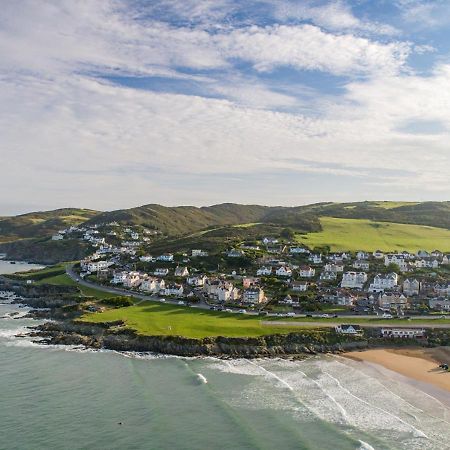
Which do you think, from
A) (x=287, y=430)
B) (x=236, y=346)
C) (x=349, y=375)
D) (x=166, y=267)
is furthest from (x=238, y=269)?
(x=287, y=430)

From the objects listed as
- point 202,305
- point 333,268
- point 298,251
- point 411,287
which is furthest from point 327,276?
point 202,305

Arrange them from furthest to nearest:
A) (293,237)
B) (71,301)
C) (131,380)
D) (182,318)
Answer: (293,237)
(71,301)
(182,318)
(131,380)

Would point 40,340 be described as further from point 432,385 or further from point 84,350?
point 432,385

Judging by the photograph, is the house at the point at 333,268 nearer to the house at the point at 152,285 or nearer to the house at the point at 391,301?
the house at the point at 391,301

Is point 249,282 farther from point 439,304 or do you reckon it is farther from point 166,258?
point 439,304

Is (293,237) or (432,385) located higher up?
(293,237)

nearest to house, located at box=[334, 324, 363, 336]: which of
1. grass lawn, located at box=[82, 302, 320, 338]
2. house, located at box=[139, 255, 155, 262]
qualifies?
grass lawn, located at box=[82, 302, 320, 338]

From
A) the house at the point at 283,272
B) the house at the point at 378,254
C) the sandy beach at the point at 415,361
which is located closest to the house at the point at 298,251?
the house at the point at 378,254
